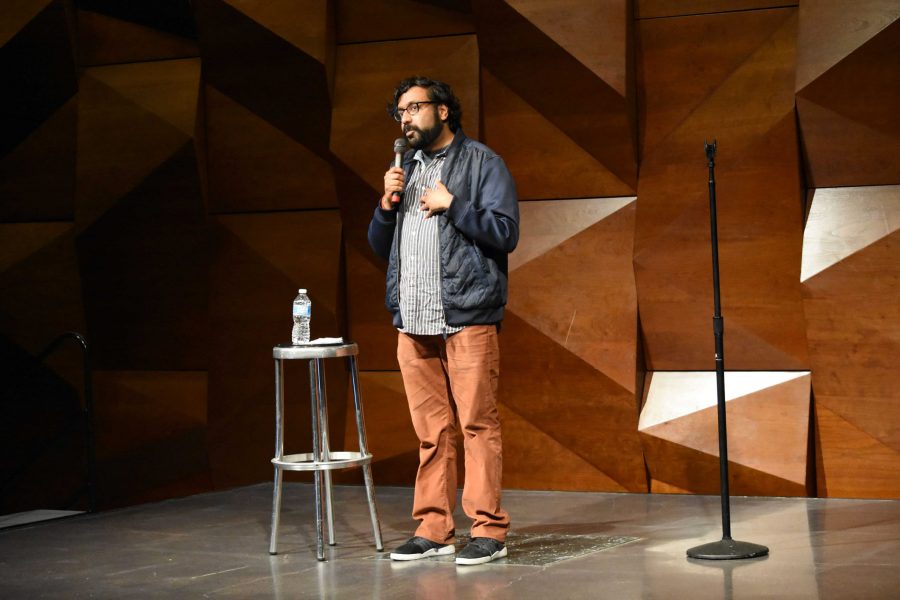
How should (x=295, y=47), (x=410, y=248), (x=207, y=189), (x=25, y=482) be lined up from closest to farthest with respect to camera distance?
(x=410, y=248)
(x=295, y=47)
(x=207, y=189)
(x=25, y=482)

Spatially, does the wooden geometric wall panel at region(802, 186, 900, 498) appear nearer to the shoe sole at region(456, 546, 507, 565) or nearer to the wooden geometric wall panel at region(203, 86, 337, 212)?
the shoe sole at region(456, 546, 507, 565)

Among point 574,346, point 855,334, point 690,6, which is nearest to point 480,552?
point 574,346

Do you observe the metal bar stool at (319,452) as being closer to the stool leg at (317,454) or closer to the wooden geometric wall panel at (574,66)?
the stool leg at (317,454)

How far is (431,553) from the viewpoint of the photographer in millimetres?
3973

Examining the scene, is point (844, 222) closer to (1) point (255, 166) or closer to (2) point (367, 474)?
(2) point (367, 474)

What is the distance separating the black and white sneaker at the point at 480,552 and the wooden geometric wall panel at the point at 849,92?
2.47 metres

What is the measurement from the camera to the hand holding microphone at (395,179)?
12.8 ft

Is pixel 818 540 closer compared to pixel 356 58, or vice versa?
pixel 818 540

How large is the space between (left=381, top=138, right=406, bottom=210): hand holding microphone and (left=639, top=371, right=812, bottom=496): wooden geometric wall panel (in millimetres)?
2127

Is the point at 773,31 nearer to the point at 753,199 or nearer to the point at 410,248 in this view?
the point at 753,199

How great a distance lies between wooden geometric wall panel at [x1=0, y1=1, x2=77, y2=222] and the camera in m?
6.38

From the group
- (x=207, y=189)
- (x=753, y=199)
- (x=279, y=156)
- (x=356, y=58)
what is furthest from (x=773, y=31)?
(x=207, y=189)

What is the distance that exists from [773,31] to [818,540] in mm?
2376

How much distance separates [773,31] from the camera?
527 cm
